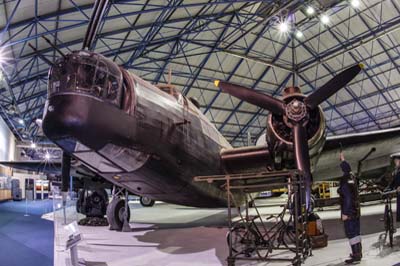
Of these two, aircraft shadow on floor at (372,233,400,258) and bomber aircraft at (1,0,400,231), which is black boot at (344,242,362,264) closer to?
aircraft shadow on floor at (372,233,400,258)

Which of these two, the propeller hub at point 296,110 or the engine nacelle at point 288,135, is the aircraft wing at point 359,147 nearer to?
the engine nacelle at point 288,135

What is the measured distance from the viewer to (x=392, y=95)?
107 feet

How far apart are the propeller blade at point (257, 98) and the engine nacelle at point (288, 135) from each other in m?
0.17

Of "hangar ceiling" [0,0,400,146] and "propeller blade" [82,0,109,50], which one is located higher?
"hangar ceiling" [0,0,400,146]

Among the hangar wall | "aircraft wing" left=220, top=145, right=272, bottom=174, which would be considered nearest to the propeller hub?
"aircraft wing" left=220, top=145, right=272, bottom=174

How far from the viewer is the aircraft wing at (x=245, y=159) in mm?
8609

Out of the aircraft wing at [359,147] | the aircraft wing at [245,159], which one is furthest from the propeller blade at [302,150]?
the aircraft wing at [359,147]

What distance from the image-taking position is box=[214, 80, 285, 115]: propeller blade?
753 centimetres

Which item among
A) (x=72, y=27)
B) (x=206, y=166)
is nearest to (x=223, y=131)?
(x=72, y=27)

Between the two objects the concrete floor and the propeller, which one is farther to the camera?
the propeller

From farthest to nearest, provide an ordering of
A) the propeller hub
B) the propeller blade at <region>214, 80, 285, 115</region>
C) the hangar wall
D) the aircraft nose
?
the hangar wall, the propeller blade at <region>214, 80, 285, 115</region>, the propeller hub, the aircraft nose

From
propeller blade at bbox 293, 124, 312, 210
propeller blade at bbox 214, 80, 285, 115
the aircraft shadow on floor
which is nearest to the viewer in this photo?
the aircraft shadow on floor

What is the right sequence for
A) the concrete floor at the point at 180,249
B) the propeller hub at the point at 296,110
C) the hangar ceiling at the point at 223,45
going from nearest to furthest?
the concrete floor at the point at 180,249, the propeller hub at the point at 296,110, the hangar ceiling at the point at 223,45

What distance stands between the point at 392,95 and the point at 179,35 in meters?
22.2
